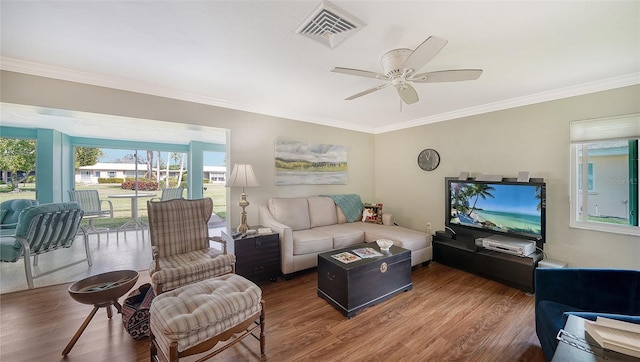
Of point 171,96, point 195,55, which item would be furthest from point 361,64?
point 171,96

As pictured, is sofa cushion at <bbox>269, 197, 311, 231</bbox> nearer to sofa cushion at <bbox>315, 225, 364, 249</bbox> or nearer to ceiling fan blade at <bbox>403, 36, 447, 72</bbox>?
sofa cushion at <bbox>315, 225, 364, 249</bbox>

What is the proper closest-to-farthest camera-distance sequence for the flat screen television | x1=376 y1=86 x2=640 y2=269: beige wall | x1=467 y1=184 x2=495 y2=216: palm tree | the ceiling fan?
the ceiling fan
x1=376 y1=86 x2=640 y2=269: beige wall
the flat screen television
x1=467 y1=184 x2=495 y2=216: palm tree

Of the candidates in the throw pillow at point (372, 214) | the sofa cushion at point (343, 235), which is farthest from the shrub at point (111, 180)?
the throw pillow at point (372, 214)

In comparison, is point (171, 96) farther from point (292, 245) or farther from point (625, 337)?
point (625, 337)

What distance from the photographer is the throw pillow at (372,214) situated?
13.4ft

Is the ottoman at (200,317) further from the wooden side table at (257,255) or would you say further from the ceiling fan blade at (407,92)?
the ceiling fan blade at (407,92)

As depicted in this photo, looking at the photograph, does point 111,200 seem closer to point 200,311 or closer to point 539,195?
point 200,311

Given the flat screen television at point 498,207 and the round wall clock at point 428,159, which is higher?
the round wall clock at point 428,159

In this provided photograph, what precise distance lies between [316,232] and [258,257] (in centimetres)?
91

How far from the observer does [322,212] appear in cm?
391

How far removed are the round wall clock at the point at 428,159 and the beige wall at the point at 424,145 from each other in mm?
89

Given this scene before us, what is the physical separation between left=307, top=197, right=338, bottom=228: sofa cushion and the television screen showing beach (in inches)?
72.8

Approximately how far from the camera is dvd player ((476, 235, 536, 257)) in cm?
279

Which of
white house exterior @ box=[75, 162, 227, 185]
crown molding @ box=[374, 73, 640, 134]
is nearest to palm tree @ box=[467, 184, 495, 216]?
crown molding @ box=[374, 73, 640, 134]
